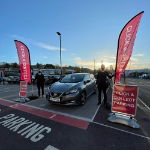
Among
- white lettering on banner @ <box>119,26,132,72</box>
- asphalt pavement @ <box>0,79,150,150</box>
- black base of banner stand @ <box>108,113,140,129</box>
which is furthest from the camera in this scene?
white lettering on banner @ <box>119,26,132,72</box>

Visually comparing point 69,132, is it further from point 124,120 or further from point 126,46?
point 126,46

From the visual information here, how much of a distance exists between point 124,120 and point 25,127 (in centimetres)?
299

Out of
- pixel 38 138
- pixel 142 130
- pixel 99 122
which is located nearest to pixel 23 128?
pixel 38 138

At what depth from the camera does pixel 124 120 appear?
3.91 m

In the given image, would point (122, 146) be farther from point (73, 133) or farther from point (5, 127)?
point (5, 127)

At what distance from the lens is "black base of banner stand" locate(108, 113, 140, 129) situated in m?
3.74

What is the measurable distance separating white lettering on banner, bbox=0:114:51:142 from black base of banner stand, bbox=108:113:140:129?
2069mm

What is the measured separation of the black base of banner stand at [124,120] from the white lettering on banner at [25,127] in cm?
207

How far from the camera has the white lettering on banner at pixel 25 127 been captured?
3227 millimetres

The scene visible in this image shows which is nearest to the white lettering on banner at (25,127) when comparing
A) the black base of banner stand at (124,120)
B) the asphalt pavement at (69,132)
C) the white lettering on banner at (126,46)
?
the asphalt pavement at (69,132)

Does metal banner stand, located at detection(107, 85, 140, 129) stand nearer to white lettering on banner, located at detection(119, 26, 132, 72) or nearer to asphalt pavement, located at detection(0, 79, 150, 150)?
asphalt pavement, located at detection(0, 79, 150, 150)

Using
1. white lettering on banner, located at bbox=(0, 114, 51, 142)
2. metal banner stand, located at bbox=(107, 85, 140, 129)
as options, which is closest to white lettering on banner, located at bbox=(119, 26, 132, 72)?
metal banner stand, located at bbox=(107, 85, 140, 129)

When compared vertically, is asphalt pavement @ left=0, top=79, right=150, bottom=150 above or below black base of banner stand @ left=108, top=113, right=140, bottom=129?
below

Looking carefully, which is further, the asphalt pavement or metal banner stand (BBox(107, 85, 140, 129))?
metal banner stand (BBox(107, 85, 140, 129))
